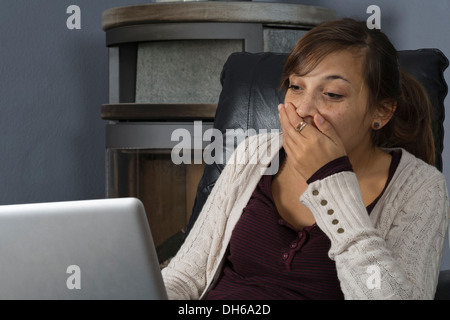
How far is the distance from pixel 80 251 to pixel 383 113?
2.43 feet

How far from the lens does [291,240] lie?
1.18m

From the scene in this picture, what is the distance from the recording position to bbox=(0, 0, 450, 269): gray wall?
2.72 metres

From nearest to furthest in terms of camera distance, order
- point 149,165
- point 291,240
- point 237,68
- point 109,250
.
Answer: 1. point 109,250
2. point 291,240
3. point 237,68
4. point 149,165

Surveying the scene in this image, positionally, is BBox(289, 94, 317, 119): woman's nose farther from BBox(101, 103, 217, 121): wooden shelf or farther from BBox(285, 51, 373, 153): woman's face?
BBox(101, 103, 217, 121): wooden shelf

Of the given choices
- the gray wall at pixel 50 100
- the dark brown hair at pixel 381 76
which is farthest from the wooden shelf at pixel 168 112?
the dark brown hair at pixel 381 76

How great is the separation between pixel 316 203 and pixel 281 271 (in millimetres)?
150

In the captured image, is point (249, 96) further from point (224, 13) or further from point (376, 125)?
point (224, 13)

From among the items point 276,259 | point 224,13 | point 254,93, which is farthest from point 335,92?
point 224,13

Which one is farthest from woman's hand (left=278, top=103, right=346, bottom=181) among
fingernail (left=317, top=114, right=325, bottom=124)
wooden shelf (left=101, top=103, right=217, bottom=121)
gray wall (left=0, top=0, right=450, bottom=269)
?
gray wall (left=0, top=0, right=450, bottom=269)

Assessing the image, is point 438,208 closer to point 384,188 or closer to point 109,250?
point 384,188

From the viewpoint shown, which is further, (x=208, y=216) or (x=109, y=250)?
(x=208, y=216)

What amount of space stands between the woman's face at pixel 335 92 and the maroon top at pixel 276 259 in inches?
3.6

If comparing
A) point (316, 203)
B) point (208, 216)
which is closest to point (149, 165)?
point (208, 216)
